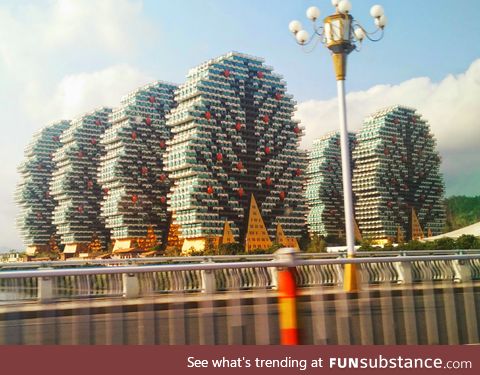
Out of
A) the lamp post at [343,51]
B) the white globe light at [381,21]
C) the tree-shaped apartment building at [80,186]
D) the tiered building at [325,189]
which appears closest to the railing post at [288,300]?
the lamp post at [343,51]

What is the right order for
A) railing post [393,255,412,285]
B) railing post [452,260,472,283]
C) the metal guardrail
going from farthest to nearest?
railing post [452,260,472,283]
railing post [393,255,412,285]
the metal guardrail

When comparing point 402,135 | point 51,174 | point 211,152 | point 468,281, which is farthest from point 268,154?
point 468,281

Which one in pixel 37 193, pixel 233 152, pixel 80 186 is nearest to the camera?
pixel 233 152

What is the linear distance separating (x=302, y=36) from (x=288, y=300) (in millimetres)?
13542

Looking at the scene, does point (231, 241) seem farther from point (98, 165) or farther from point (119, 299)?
point (119, 299)

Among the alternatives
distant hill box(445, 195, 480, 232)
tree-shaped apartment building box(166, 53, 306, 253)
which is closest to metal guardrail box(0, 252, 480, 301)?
tree-shaped apartment building box(166, 53, 306, 253)

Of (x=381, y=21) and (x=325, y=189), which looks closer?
(x=381, y=21)

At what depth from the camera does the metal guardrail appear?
451 centimetres

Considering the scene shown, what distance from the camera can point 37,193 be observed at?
16175 cm

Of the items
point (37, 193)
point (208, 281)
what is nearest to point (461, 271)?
point (208, 281)

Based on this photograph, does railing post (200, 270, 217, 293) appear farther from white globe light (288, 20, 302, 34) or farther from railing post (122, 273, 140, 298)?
white globe light (288, 20, 302, 34)

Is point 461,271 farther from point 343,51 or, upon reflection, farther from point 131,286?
point 343,51

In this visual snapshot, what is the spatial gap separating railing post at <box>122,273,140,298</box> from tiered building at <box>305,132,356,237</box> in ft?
415

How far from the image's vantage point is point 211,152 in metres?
109
